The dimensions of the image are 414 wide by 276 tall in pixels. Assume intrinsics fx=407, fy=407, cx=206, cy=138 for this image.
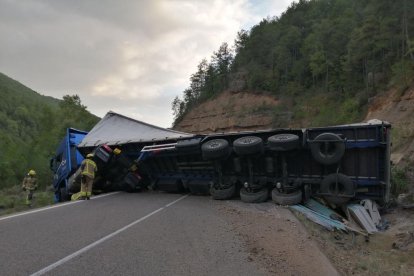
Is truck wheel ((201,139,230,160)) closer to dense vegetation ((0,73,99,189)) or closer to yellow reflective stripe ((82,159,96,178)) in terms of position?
yellow reflective stripe ((82,159,96,178))

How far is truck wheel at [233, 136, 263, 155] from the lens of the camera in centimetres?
1039

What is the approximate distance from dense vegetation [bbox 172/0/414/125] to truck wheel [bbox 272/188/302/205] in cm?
2529

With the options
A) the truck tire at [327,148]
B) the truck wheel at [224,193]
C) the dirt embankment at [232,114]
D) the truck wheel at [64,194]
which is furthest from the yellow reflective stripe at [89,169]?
the dirt embankment at [232,114]

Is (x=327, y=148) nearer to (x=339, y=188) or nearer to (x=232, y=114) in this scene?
(x=339, y=188)

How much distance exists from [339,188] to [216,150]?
329cm

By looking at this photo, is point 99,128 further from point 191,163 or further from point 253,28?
point 253,28

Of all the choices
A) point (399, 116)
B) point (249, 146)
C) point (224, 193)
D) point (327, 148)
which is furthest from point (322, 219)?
point (399, 116)

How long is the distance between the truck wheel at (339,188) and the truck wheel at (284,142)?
1.11 m

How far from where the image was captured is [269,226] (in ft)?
23.4

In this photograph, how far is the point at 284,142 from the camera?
1000 cm

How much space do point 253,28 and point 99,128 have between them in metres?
76.9

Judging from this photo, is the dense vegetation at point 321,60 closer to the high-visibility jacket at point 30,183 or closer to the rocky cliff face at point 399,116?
the rocky cliff face at point 399,116

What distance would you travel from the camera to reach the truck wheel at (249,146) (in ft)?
34.1

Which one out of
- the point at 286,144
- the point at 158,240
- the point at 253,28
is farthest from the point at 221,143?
the point at 253,28
